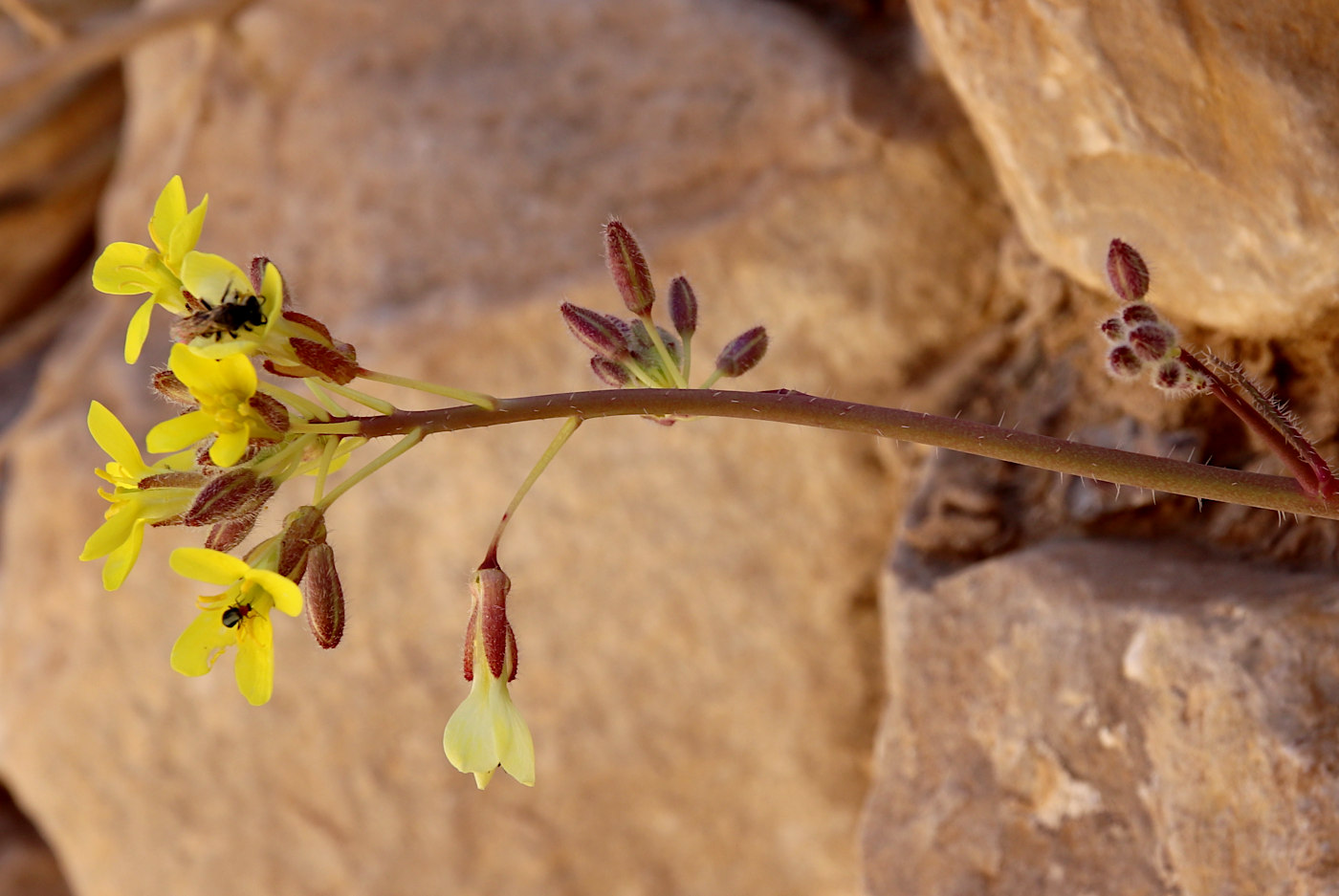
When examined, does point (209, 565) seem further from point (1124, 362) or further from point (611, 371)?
point (1124, 362)

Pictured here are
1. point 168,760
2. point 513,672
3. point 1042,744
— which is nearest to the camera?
point 513,672

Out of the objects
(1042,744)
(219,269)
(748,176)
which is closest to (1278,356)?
(1042,744)

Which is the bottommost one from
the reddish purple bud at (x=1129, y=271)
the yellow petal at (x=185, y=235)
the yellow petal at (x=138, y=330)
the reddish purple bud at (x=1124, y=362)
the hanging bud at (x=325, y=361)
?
the reddish purple bud at (x=1124, y=362)

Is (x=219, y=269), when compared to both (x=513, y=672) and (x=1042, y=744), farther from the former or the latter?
(x=1042, y=744)

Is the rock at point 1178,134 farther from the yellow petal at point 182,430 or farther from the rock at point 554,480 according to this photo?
the yellow petal at point 182,430

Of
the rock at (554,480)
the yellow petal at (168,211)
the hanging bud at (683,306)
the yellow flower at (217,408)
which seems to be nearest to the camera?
the yellow flower at (217,408)

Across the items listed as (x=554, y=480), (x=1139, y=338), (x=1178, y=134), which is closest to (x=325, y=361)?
(x=1139, y=338)

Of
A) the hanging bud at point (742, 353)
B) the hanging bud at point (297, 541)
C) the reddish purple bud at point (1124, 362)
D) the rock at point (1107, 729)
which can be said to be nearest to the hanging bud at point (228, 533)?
the hanging bud at point (297, 541)
